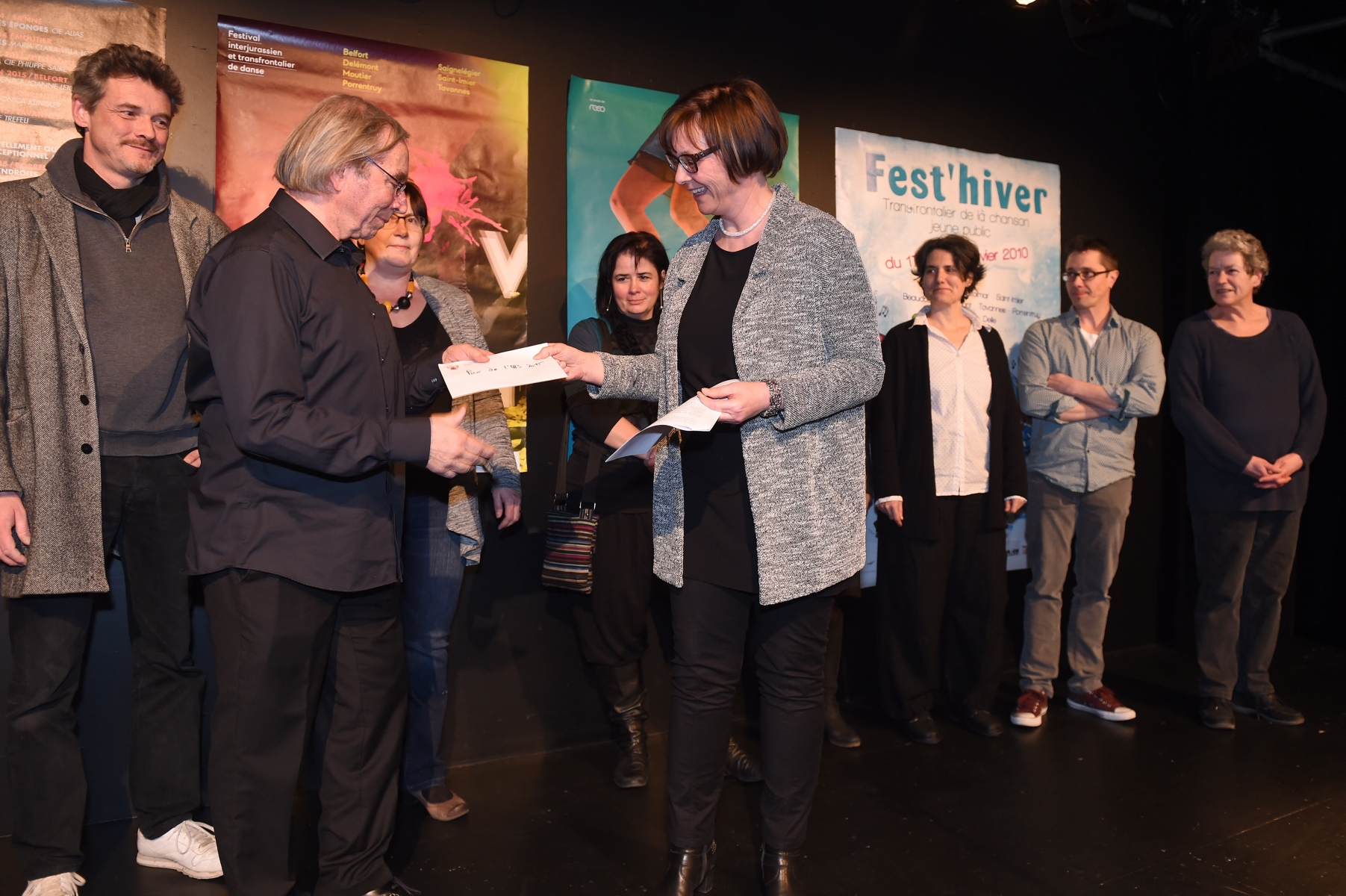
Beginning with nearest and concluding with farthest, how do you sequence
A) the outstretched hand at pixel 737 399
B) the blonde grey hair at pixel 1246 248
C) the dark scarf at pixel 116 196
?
the outstretched hand at pixel 737 399 < the dark scarf at pixel 116 196 < the blonde grey hair at pixel 1246 248

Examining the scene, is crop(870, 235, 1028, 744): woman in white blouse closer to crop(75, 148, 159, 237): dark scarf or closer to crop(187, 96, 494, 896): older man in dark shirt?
crop(187, 96, 494, 896): older man in dark shirt

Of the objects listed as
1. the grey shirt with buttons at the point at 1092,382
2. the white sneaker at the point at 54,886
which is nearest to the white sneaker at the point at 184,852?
the white sneaker at the point at 54,886

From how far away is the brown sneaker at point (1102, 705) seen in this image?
11.8ft

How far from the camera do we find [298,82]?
112 inches

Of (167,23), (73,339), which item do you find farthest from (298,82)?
(73,339)

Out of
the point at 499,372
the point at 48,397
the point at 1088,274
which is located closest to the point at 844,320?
the point at 499,372

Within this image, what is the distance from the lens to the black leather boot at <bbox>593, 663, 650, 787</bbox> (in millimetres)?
2945

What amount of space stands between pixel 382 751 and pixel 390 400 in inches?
30.0

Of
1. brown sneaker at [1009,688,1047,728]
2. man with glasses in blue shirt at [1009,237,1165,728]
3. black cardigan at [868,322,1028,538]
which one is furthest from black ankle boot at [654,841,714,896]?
man with glasses in blue shirt at [1009,237,1165,728]

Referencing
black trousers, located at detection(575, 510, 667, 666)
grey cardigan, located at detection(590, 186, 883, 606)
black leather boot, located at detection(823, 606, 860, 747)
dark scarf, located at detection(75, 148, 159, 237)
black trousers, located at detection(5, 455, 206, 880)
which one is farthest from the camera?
black leather boot, located at detection(823, 606, 860, 747)

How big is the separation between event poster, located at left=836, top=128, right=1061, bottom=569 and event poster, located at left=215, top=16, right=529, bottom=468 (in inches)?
56.6

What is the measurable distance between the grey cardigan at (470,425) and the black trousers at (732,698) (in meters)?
0.82

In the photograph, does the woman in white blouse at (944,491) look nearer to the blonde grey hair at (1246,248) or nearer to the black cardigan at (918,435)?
the black cardigan at (918,435)

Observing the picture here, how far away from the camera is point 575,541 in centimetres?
291
